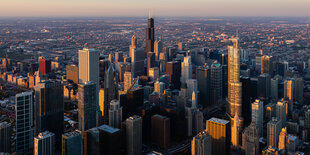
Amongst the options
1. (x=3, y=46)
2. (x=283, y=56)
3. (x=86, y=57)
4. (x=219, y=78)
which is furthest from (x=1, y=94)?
(x=283, y=56)

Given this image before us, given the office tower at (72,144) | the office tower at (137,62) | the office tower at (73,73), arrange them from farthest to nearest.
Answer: the office tower at (137,62) < the office tower at (73,73) < the office tower at (72,144)

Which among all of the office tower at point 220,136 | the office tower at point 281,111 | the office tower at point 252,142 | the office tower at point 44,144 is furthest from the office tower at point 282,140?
the office tower at point 44,144

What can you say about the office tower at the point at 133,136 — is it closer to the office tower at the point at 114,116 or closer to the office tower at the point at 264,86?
the office tower at the point at 114,116

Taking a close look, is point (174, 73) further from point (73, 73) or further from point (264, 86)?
point (73, 73)

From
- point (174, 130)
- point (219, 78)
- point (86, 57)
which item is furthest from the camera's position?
point (219, 78)

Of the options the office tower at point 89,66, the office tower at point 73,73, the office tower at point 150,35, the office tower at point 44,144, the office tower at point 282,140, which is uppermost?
the office tower at point 150,35

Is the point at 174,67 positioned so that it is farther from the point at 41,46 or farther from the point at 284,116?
the point at 41,46
